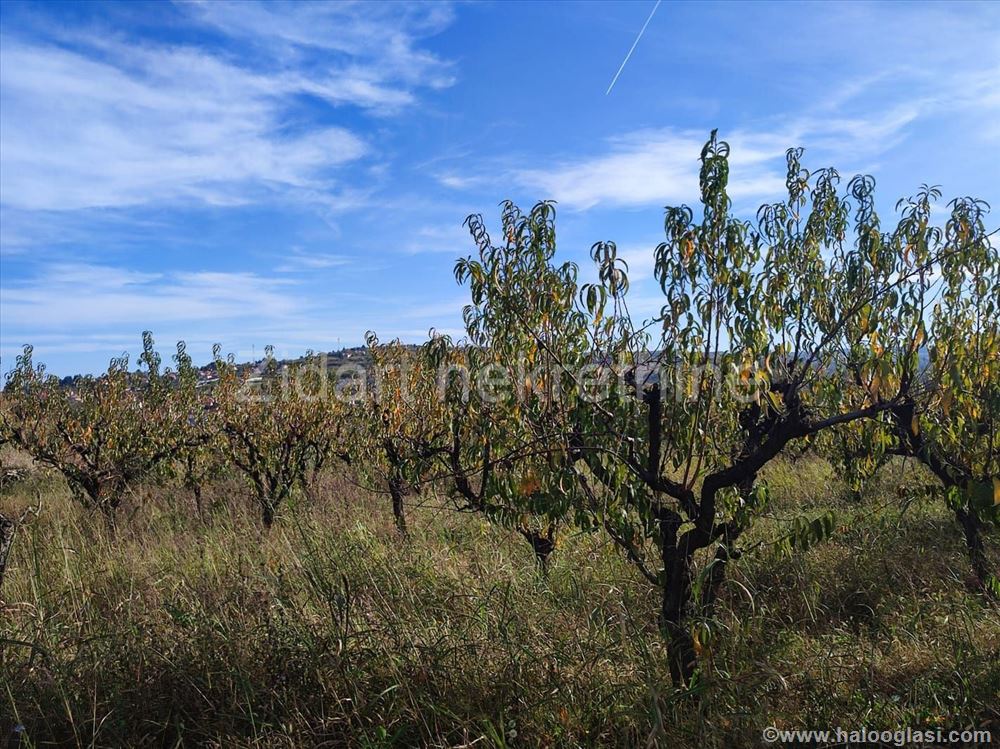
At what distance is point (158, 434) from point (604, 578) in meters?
8.10

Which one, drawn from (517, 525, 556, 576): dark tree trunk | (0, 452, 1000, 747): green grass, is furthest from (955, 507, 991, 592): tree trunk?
(517, 525, 556, 576): dark tree trunk

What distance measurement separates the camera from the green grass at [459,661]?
2768 mm

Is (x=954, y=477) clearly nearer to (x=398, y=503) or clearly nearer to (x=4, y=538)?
(x=398, y=503)

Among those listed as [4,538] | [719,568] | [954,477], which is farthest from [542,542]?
[4,538]

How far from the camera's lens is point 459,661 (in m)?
3.08

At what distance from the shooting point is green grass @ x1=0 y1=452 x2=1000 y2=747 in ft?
9.08

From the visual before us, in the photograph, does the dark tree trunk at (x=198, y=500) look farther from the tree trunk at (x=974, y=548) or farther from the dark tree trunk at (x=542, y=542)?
the tree trunk at (x=974, y=548)

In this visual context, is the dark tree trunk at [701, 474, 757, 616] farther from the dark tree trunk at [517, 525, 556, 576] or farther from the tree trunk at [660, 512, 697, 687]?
the dark tree trunk at [517, 525, 556, 576]

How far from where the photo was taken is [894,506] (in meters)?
7.65

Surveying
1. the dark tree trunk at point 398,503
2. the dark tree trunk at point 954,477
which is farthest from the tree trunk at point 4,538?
the dark tree trunk at point 954,477

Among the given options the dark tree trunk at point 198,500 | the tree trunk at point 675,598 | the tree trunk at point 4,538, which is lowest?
the dark tree trunk at point 198,500


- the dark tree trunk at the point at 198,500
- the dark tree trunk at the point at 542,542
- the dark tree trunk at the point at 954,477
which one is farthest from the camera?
the dark tree trunk at the point at 198,500

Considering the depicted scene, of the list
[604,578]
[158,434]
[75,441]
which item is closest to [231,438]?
[158,434]

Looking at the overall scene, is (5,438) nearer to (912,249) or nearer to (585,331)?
(585,331)
